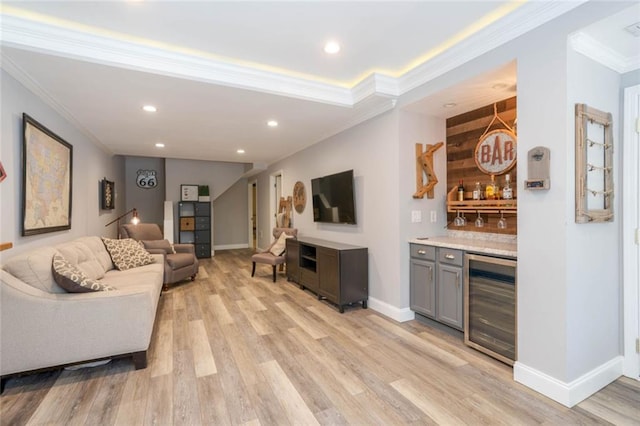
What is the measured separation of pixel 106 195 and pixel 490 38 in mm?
5961

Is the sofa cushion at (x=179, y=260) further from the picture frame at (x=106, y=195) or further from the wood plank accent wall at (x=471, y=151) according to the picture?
the wood plank accent wall at (x=471, y=151)

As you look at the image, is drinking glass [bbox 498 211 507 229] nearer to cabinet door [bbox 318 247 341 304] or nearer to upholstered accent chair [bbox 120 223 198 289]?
cabinet door [bbox 318 247 341 304]

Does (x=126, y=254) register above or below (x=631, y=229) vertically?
below

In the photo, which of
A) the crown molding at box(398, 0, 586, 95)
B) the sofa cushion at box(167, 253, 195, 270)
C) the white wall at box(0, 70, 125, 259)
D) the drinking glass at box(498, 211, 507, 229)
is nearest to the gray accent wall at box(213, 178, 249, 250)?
the white wall at box(0, 70, 125, 259)

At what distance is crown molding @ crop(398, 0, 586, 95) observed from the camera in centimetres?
192

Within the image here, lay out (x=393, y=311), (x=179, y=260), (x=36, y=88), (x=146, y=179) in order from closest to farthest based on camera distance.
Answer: (x=36, y=88) → (x=393, y=311) → (x=179, y=260) → (x=146, y=179)

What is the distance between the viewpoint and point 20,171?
2.52 metres

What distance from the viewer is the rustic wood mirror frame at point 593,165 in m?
1.91

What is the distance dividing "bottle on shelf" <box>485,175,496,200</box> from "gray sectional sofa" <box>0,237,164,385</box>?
3.19 metres

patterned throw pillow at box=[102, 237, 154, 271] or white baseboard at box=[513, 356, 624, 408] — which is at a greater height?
patterned throw pillow at box=[102, 237, 154, 271]

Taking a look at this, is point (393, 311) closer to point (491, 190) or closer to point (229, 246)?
point (491, 190)

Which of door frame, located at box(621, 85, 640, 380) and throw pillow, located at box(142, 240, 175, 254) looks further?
throw pillow, located at box(142, 240, 175, 254)

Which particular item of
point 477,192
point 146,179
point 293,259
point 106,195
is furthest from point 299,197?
point 146,179

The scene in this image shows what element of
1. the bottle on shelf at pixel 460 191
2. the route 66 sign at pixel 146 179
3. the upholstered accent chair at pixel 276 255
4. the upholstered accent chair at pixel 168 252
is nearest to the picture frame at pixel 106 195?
the upholstered accent chair at pixel 168 252
